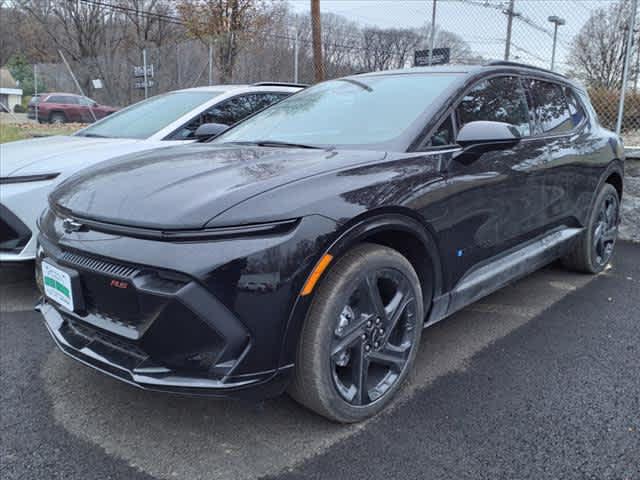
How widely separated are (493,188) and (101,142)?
3.13m

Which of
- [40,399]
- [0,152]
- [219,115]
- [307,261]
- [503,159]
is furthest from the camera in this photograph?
[219,115]

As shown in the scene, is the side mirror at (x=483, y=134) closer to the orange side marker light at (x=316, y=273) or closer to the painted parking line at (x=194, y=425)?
the orange side marker light at (x=316, y=273)

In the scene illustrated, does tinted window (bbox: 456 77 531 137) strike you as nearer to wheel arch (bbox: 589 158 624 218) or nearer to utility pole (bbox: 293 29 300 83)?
wheel arch (bbox: 589 158 624 218)

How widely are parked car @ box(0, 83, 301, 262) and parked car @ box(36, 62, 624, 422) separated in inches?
43.3

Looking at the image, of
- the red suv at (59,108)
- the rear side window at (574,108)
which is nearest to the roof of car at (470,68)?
the rear side window at (574,108)

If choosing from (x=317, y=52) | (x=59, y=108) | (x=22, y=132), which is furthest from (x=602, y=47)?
(x=59, y=108)

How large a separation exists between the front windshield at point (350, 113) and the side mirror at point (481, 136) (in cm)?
26

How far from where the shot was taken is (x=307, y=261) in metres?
1.94

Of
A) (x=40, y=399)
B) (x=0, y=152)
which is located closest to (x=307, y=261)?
(x=40, y=399)

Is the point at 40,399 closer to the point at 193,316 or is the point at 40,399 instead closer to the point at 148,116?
the point at 193,316

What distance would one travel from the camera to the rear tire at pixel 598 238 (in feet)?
13.7

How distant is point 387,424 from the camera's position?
7.69 feet

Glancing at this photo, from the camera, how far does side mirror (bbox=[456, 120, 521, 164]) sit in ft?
8.48

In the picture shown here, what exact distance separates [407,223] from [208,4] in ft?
46.3
